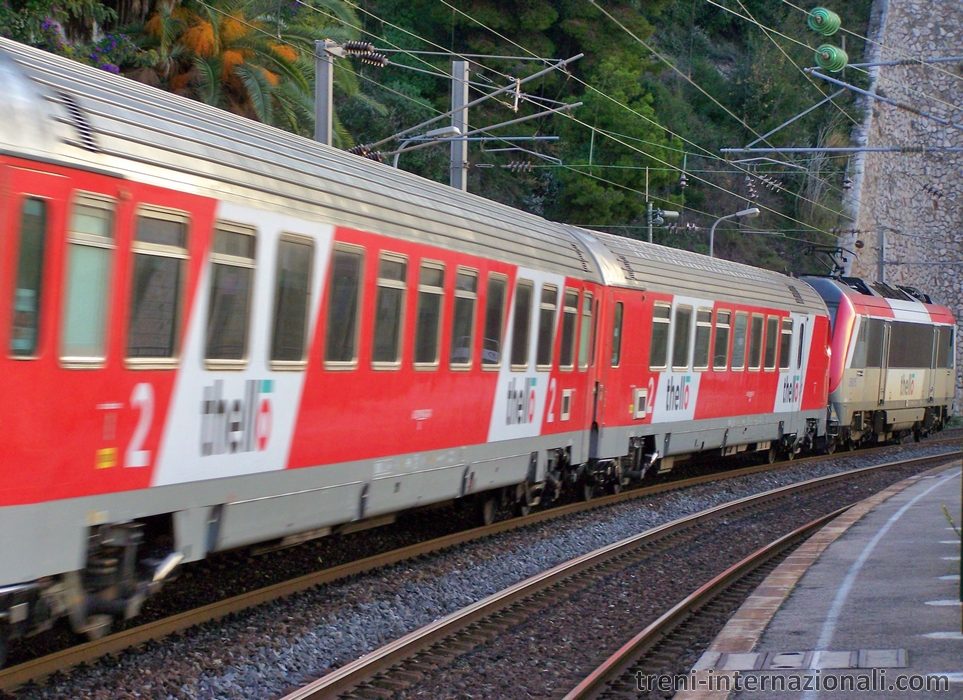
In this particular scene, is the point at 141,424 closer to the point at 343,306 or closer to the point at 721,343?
the point at 343,306

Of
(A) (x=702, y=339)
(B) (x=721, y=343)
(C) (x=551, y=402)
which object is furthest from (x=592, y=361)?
(B) (x=721, y=343)

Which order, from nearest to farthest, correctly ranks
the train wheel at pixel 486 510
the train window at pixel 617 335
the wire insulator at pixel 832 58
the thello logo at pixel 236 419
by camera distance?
the thello logo at pixel 236 419
the train wheel at pixel 486 510
the wire insulator at pixel 832 58
the train window at pixel 617 335

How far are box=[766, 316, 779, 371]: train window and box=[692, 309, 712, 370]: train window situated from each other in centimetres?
290

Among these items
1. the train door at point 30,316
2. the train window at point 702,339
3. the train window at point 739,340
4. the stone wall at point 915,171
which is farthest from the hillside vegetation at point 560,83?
the train door at point 30,316

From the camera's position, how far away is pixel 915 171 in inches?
2126

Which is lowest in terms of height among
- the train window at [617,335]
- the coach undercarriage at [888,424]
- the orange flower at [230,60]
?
the coach undercarriage at [888,424]

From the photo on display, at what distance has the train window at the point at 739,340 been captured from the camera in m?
19.6

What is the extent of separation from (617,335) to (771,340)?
673cm

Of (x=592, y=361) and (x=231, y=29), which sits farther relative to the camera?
(x=231, y=29)

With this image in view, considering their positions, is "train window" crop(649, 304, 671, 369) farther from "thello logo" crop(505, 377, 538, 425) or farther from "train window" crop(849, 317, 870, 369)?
"train window" crop(849, 317, 870, 369)

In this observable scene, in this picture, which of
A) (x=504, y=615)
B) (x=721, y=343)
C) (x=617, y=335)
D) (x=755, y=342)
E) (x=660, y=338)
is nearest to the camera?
(x=504, y=615)

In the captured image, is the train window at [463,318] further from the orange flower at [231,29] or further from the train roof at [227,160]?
the orange flower at [231,29]

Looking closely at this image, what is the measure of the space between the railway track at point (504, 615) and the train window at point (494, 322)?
215cm

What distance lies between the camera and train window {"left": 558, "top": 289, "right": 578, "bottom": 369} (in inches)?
542
